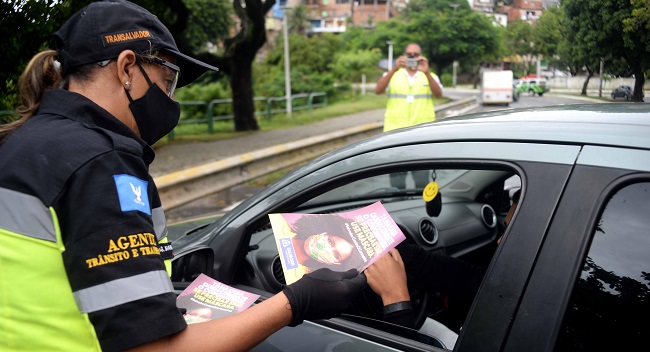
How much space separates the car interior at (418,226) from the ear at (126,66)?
65 cm

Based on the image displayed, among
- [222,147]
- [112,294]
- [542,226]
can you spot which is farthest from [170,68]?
[222,147]

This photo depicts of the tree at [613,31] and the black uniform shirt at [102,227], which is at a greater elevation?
the tree at [613,31]

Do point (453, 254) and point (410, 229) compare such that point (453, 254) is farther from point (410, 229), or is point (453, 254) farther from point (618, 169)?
point (618, 169)

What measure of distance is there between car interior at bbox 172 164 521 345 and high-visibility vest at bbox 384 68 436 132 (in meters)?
2.66

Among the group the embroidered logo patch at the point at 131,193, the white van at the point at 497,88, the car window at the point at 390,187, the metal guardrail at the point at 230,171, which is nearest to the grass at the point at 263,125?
the metal guardrail at the point at 230,171

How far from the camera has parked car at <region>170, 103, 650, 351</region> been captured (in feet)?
4.27

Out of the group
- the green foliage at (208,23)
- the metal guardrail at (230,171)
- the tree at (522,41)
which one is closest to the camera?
the tree at (522,41)

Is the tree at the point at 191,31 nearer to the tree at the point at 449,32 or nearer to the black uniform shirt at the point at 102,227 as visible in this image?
the black uniform shirt at the point at 102,227

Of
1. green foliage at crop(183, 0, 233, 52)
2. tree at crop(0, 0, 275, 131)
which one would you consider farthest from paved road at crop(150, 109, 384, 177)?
green foliage at crop(183, 0, 233, 52)

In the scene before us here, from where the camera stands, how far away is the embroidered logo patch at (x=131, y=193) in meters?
1.32

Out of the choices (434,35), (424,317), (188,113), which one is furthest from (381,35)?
(424,317)

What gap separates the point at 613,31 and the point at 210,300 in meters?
1.45

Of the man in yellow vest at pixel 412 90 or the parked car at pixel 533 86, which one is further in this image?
the man in yellow vest at pixel 412 90

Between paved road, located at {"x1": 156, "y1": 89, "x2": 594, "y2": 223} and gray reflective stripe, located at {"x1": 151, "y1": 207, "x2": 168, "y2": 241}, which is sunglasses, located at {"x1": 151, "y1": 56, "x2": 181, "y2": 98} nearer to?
gray reflective stripe, located at {"x1": 151, "y1": 207, "x2": 168, "y2": 241}
